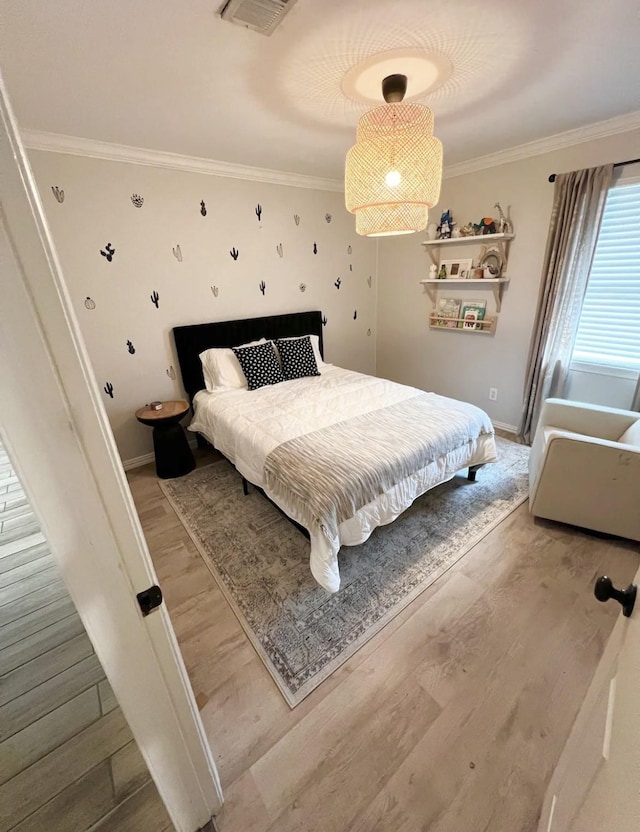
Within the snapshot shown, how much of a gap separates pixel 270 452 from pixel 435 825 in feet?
4.84

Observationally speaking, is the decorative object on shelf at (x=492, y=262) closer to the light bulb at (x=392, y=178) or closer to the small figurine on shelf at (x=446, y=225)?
the small figurine on shelf at (x=446, y=225)

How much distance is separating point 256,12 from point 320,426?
5.86ft

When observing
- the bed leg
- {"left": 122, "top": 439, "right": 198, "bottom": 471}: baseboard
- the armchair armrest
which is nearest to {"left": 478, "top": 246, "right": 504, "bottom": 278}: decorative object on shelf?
the armchair armrest

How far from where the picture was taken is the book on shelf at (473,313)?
125 inches

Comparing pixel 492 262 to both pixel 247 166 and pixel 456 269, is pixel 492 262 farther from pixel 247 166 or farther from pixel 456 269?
pixel 247 166

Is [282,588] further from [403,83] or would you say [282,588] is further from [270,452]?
[403,83]

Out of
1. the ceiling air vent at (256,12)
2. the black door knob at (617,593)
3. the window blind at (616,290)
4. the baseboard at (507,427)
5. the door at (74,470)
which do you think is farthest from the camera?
the baseboard at (507,427)

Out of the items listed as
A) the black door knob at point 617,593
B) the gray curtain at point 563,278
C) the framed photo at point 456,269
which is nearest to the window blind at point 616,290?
the gray curtain at point 563,278

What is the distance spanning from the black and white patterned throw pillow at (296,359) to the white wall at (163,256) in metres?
0.47

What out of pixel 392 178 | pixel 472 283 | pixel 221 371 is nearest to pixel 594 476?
pixel 392 178

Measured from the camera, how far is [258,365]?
2896 mm

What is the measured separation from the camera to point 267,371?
293 centimetres

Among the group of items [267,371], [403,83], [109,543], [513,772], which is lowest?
[513,772]

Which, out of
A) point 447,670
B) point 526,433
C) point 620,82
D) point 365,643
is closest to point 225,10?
point 620,82
